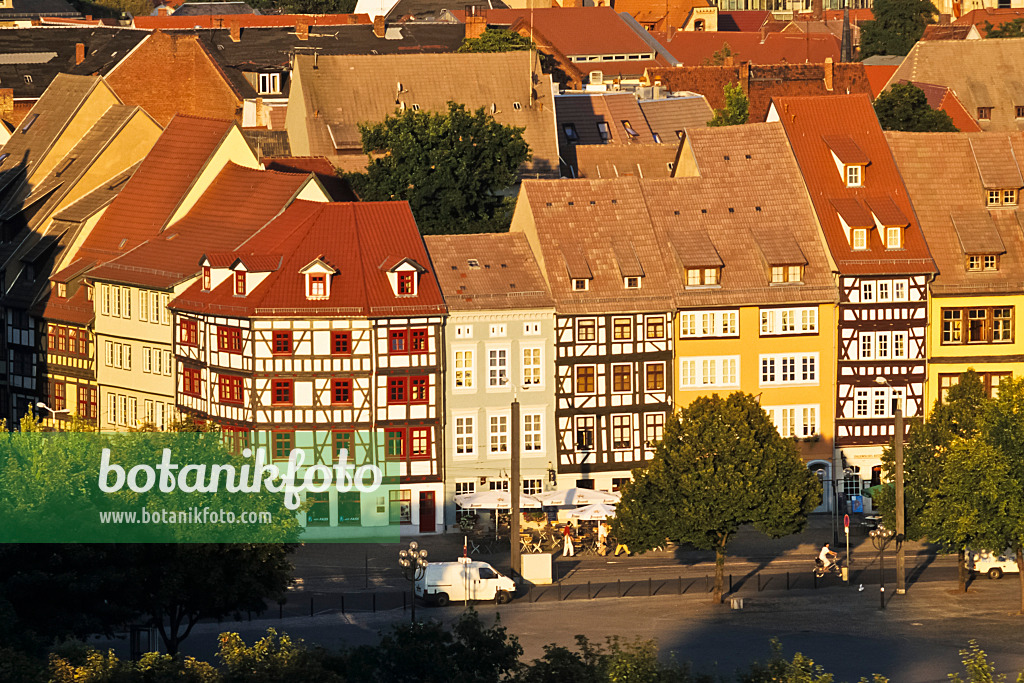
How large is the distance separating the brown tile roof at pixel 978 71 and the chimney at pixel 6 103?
59808mm

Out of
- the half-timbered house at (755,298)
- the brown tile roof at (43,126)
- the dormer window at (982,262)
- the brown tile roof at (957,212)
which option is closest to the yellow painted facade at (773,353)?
the half-timbered house at (755,298)

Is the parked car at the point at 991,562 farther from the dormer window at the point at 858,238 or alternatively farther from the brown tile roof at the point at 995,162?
the brown tile roof at the point at 995,162

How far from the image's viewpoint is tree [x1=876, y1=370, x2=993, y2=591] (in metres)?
98.6

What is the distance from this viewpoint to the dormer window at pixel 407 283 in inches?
4309

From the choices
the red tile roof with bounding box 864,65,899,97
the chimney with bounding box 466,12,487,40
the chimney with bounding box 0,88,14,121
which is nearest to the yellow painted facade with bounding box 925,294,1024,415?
the chimney with bounding box 0,88,14,121

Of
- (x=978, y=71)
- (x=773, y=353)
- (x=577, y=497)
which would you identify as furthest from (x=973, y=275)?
(x=978, y=71)

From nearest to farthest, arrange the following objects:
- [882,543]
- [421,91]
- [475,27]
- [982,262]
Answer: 1. [882,543]
2. [982,262]
3. [421,91]
4. [475,27]

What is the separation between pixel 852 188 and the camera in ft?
383

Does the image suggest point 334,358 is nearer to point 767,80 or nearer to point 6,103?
point 6,103

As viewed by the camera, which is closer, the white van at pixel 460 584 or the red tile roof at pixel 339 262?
the white van at pixel 460 584

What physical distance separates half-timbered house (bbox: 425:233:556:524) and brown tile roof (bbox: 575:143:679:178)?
29050mm

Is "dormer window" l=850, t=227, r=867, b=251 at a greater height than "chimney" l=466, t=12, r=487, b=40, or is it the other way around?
"chimney" l=466, t=12, r=487, b=40

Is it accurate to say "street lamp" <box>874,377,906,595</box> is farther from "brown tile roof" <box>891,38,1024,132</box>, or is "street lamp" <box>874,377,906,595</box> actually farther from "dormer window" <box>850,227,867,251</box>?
"brown tile roof" <box>891,38,1024,132</box>

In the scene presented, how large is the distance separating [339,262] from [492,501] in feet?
40.9
